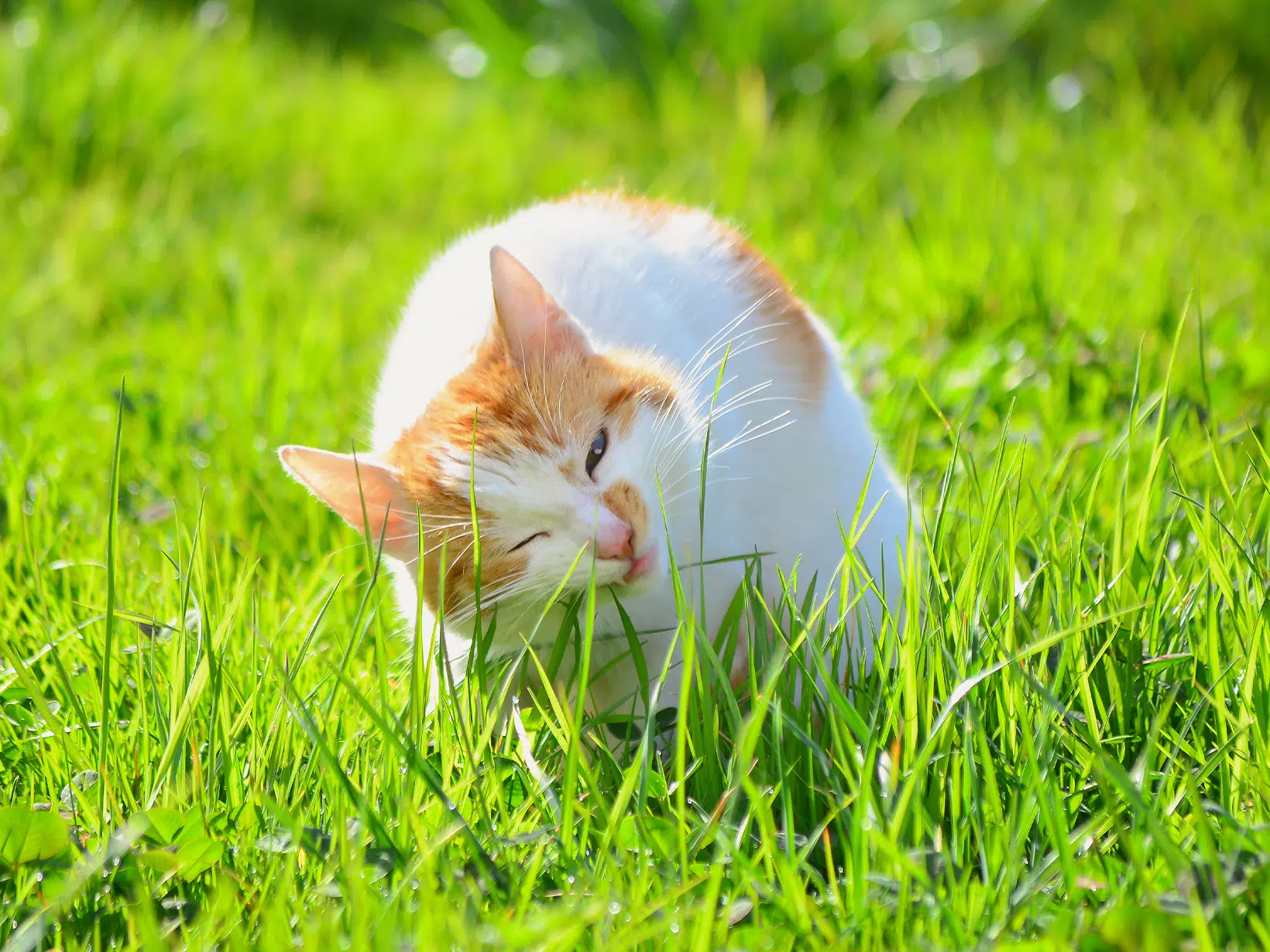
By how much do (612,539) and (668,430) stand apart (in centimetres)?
22

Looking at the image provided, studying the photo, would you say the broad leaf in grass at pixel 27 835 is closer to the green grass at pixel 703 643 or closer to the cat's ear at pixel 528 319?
the green grass at pixel 703 643

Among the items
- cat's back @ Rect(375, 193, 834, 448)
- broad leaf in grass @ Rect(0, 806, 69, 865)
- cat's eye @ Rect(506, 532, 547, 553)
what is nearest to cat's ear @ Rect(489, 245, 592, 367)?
cat's back @ Rect(375, 193, 834, 448)

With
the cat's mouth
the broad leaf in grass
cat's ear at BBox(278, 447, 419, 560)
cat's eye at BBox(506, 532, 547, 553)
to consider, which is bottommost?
the broad leaf in grass

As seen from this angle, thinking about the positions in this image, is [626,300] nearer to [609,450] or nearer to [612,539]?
[609,450]

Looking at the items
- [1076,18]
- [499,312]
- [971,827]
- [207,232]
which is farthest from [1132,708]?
[1076,18]

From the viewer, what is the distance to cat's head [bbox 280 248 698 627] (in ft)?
4.94

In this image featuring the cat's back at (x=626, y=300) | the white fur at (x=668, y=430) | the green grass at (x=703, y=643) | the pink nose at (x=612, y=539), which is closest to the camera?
the green grass at (x=703, y=643)

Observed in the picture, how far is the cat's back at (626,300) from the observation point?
1782 mm

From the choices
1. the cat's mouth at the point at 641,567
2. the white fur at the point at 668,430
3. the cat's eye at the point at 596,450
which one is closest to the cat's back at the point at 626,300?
the white fur at the point at 668,430

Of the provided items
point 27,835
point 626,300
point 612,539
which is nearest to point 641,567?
point 612,539

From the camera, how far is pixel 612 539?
4.78ft

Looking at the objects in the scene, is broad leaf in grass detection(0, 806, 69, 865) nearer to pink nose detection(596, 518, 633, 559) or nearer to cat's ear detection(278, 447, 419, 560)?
cat's ear detection(278, 447, 419, 560)

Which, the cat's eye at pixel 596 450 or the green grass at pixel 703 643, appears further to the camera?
the cat's eye at pixel 596 450

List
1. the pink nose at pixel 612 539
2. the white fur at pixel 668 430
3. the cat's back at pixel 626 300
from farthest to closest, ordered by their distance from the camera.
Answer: the cat's back at pixel 626 300
the white fur at pixel 668 430
the pink nose at pixel 612 539
